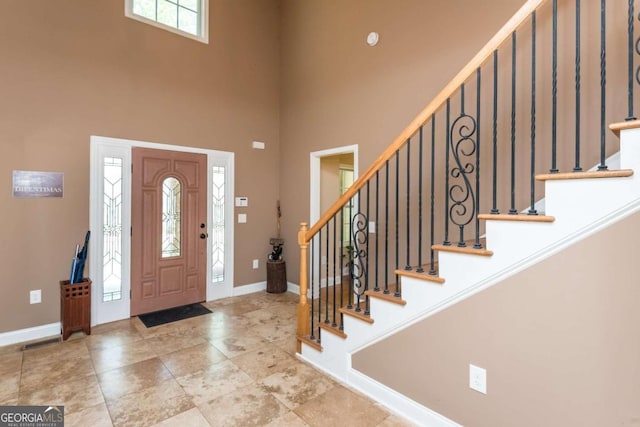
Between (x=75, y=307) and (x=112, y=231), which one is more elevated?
(x=112, y=231)

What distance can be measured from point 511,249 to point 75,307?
389cm

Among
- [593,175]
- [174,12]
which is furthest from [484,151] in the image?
[174,12]

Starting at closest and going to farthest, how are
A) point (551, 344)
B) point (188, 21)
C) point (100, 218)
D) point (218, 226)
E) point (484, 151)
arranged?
1. point (551, 344)
2. point (484, 151)
3. point (100, 218)
4. point (188, 21)
5. point (218, 226)

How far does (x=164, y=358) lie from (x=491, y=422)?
2560 mm

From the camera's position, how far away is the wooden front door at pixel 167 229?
3916 millimetres

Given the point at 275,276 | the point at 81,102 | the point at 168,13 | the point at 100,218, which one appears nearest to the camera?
the point at 81,102

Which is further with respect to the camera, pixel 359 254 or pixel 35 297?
pixel 35 297

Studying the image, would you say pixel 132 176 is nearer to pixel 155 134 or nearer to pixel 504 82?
pixel 155 134

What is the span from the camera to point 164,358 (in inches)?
113

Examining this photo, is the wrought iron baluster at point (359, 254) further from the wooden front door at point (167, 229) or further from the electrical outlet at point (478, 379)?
the wooden front door at point (167, 229)

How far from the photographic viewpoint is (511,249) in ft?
5.26

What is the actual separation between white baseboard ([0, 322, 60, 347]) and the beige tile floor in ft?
0.56

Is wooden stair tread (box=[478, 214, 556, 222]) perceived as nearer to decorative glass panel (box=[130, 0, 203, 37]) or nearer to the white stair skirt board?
the white stair skirt board

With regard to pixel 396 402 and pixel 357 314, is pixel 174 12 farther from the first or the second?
pixel 396 402
